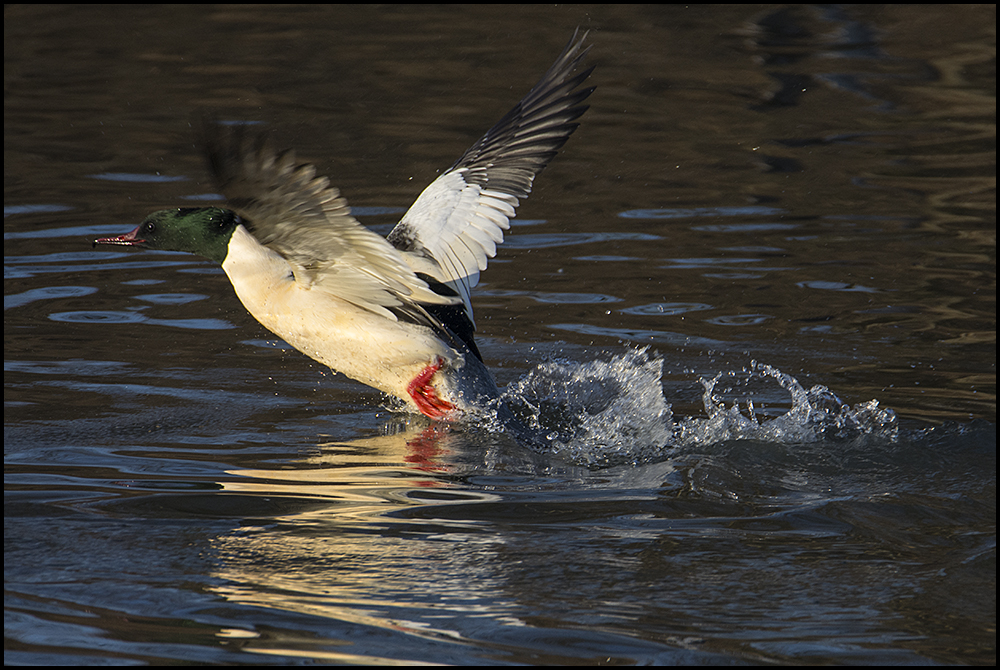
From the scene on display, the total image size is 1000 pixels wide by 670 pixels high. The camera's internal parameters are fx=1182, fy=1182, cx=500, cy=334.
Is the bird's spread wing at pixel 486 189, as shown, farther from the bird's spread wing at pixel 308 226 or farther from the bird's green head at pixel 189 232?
the bird's green head at pixel 189 232

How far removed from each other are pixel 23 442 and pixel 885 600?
3.51 m

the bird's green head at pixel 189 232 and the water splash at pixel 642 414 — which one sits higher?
the bird's green head at pixel 189 232

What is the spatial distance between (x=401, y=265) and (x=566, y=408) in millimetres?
1164

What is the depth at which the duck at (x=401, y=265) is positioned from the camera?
506cm

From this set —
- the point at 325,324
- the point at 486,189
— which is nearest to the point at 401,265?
the point at 325,324

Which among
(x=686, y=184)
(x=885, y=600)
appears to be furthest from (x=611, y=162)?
(x=885, y=600)

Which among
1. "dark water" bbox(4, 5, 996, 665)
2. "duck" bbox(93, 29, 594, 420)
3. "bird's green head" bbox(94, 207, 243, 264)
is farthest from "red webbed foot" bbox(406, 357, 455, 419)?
"bird's green head" bbox(94, 207, 243, 264)

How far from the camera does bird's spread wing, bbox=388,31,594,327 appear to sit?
18.8ft

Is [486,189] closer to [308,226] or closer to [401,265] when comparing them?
[401,265]

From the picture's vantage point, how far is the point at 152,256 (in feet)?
26.7

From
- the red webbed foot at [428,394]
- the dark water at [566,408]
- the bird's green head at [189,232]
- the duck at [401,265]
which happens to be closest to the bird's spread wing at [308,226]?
the duck at [401,265]

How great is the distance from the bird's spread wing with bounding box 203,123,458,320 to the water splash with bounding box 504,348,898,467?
0.75m

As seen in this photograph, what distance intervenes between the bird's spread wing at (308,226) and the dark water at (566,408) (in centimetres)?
65

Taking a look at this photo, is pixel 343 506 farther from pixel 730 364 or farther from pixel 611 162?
pixel 611 162
